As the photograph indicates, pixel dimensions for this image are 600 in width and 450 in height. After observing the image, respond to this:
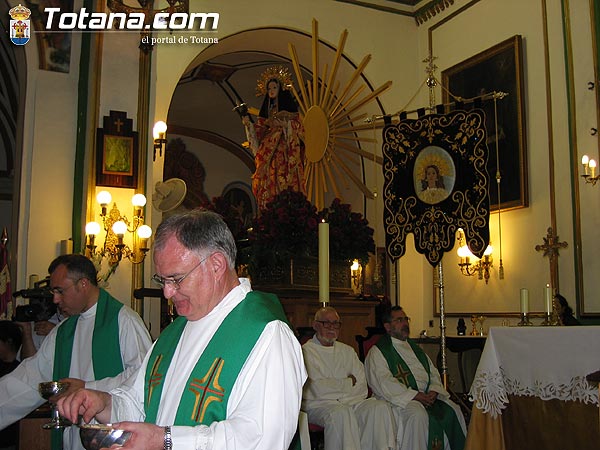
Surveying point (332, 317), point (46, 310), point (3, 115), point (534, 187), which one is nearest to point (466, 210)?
point (332, 317)

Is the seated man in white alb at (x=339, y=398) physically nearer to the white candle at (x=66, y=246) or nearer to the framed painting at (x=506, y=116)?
the white candle at (x=66, y=246)

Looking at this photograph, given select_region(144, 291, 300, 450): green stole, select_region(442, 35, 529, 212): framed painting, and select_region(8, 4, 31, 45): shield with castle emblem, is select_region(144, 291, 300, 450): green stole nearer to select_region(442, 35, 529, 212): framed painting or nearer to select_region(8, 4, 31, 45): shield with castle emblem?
select_region(8, 4, 31, 45): shield with castle emblem

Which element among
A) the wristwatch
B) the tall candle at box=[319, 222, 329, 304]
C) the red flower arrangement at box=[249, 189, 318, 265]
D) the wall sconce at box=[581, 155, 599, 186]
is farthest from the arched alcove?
the wristwatch

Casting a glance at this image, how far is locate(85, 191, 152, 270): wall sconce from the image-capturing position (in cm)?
731

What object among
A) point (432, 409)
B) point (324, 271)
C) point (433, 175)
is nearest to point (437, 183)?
point (433, 175)

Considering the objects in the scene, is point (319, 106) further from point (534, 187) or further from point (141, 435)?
point (141, 435)

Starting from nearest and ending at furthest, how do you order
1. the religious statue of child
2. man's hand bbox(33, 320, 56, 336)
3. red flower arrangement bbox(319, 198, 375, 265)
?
man's hand bbox(33, 320, 56, 336), red flower arrangement bbox(319, 198, 375, 265), the religious statue of child

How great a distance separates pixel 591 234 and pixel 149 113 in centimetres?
561

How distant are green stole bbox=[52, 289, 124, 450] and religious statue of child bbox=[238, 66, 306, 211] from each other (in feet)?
20.7

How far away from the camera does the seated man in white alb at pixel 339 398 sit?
622cm

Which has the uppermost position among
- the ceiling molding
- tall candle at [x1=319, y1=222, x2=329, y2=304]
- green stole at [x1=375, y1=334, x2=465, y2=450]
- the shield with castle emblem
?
the ceiling molding

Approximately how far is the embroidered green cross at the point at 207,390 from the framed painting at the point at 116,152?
519 cm

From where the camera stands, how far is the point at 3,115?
663 inches

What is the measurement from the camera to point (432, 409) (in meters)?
6.76
